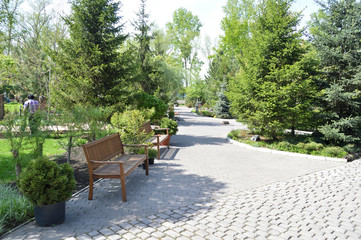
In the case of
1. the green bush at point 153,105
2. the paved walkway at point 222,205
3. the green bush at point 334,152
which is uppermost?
the green bush at point 153,105

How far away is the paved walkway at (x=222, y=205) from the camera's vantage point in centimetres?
396

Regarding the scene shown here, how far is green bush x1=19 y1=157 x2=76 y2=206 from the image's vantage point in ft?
13.0

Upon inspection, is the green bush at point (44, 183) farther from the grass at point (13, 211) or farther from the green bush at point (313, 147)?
the green bush at point (313, 147)

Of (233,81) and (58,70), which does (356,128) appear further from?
(58,70)

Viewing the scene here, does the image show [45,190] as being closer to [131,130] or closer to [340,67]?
[131,130]

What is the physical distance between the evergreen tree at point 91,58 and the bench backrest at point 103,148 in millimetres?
3907

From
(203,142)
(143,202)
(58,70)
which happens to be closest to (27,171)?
(143,202)

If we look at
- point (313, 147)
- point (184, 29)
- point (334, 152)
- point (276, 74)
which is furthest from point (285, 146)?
point (184, 29)

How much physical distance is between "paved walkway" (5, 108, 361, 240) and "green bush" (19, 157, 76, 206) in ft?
1.58

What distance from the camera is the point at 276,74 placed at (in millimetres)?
10711

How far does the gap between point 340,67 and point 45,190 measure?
11.2 metres

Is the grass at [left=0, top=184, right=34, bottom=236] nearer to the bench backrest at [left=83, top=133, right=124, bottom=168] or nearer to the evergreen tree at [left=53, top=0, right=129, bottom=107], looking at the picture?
the bench backrest at [left=83, top=133, right=124, bottom=168]

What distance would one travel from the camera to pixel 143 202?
5152mm

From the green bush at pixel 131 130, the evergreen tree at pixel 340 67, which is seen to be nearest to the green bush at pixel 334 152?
the evergreen tree at pixel 340 67
